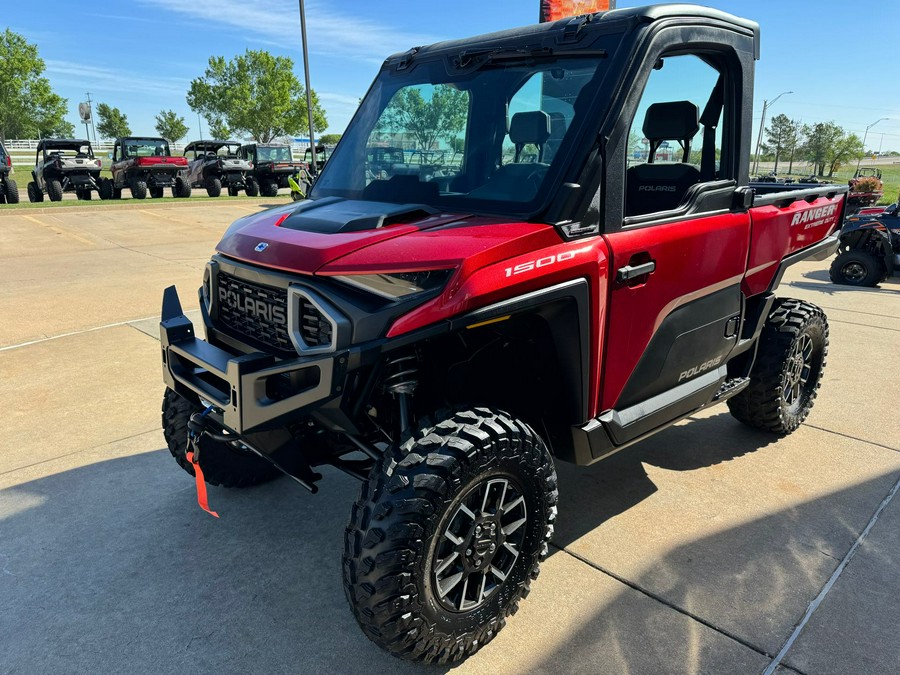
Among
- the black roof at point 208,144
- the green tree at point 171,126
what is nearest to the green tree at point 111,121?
the green tree at point 171,126

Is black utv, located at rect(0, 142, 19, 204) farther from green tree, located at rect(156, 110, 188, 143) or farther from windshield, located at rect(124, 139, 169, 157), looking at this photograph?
green tree, located at rect(156, 110, 188, 143)

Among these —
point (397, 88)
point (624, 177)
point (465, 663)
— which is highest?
point (397, 88)

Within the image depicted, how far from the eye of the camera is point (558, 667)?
7.70ft

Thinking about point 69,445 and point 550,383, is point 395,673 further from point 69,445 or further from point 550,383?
point 69,445

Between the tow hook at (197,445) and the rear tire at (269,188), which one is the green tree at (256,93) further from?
A: the tow hook at (197,445)

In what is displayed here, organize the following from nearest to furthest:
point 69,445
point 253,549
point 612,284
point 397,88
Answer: point 612,284
point 253,549
point 397,88
point 69,445

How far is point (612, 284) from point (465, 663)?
59.3 inches

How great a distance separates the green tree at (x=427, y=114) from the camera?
3047 millimetres

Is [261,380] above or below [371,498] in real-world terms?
above

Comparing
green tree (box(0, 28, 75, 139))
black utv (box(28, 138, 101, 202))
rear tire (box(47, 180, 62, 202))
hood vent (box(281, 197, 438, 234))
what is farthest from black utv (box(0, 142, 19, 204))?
green tree (box(0, 28, 75, 139))

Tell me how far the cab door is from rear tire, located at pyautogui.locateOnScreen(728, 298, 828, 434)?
60 cm

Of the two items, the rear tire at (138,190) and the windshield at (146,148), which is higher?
the windshield at (146,148)

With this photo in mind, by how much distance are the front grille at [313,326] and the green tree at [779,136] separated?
3006 inches

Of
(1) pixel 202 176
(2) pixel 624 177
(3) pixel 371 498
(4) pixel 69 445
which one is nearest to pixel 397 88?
(2) pixel 624 177
